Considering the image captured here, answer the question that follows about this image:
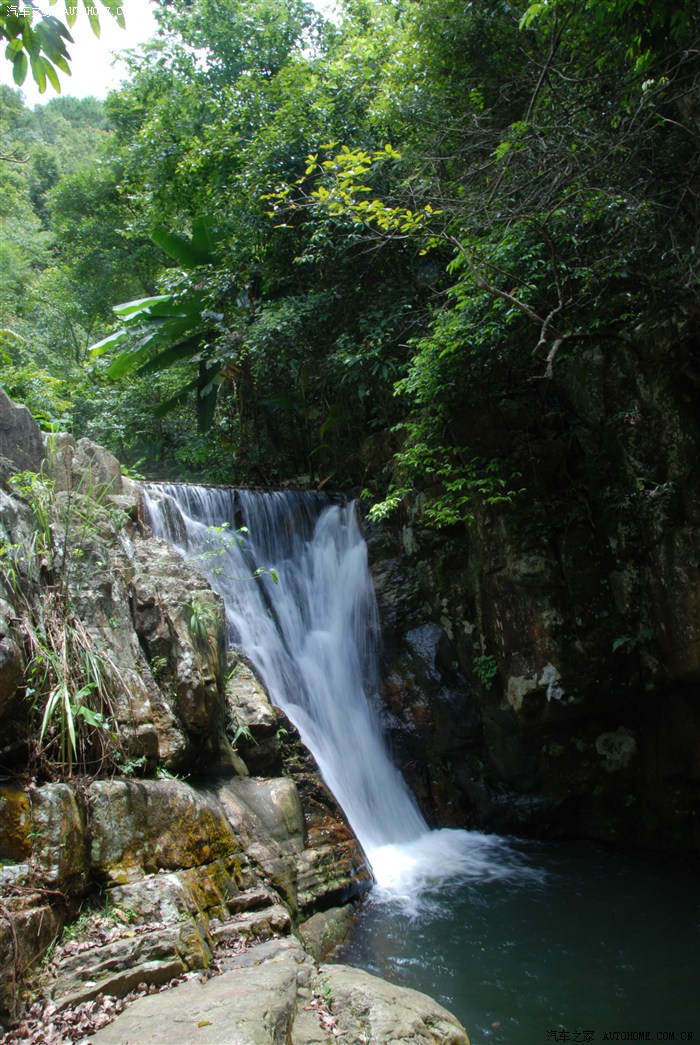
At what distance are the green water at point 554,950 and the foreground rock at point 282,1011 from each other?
979 mm

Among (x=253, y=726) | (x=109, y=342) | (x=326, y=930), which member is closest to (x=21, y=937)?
(x=326, y=930)

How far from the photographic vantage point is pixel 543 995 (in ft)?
14.7

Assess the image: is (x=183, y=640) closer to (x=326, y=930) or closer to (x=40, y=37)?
(x=326, y=930)

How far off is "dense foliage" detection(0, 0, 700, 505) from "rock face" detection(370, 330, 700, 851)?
428 mm

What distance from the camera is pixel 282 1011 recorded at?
9.79ft

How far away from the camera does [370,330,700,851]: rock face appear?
6.39 meters

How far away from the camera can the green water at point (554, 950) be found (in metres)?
4.24

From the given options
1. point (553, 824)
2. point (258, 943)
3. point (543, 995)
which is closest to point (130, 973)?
point (258, 943)

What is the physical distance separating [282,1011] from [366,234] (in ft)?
29.2

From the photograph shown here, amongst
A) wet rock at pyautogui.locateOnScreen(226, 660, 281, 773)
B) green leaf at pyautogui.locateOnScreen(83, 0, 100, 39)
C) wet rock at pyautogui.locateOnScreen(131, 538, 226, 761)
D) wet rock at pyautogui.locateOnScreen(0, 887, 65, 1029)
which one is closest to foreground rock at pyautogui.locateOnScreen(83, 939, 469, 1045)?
wet rock at pyautogui.locateOnScreen(0, 887, 65, 1029)

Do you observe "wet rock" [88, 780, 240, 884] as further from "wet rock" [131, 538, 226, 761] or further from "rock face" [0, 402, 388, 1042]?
"wet rock" [131, 538, 226, 761]

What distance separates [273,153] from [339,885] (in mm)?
9513

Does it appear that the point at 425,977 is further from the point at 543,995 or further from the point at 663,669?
the point at 663,669

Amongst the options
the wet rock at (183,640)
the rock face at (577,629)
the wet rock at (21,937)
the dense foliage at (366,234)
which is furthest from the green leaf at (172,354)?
the wet rock at (21,937)
